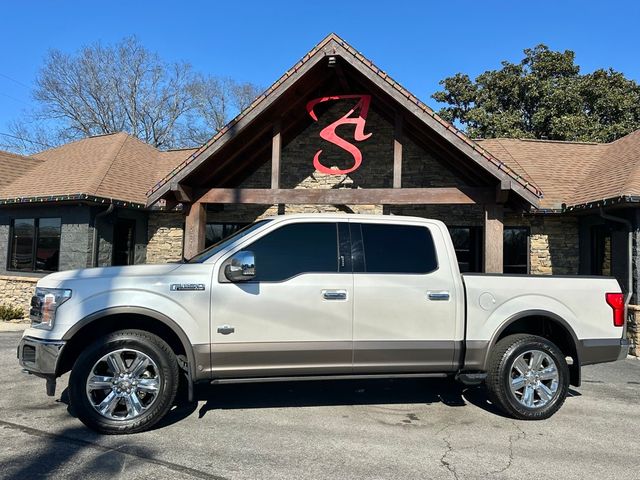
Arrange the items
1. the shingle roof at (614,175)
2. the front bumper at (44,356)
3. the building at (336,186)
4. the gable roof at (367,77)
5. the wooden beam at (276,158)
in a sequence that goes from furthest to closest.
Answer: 1. the shingle roof at (614,175)
2. the wooden beam at (276,158)
3. the building at (336,186)
4. the gable roof at (367,77)
5. the front bumper at (44,356)

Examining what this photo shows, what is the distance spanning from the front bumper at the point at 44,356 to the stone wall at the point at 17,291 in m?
9.10

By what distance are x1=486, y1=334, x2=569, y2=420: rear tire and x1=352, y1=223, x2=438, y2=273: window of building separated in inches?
45.9

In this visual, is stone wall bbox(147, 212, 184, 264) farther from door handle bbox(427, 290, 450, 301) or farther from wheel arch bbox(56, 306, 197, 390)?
door handle bbox(427, 290, 450, 301)

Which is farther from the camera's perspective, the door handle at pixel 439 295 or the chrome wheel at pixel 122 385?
the door handle at pixel 439 295

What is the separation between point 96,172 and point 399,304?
10.9 metres

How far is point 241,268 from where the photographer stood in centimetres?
434

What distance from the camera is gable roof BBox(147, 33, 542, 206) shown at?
8.46m

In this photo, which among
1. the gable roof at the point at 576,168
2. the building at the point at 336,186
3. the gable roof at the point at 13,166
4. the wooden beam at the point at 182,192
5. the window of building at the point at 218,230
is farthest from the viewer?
the gable roof at the point at 13,166

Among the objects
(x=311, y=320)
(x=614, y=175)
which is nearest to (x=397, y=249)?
(x=311, y=320)

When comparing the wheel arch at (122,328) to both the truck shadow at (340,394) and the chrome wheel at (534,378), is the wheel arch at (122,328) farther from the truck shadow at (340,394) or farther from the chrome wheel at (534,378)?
the chrome wheel at (534,378)

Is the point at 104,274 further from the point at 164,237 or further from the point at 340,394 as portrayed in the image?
the point at 164,237

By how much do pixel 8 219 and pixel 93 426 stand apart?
453 inches

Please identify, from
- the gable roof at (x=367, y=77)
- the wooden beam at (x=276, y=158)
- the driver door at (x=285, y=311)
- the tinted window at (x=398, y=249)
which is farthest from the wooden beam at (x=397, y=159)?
the driver door at (x=285, y=311)

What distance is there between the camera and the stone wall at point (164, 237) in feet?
43.7
